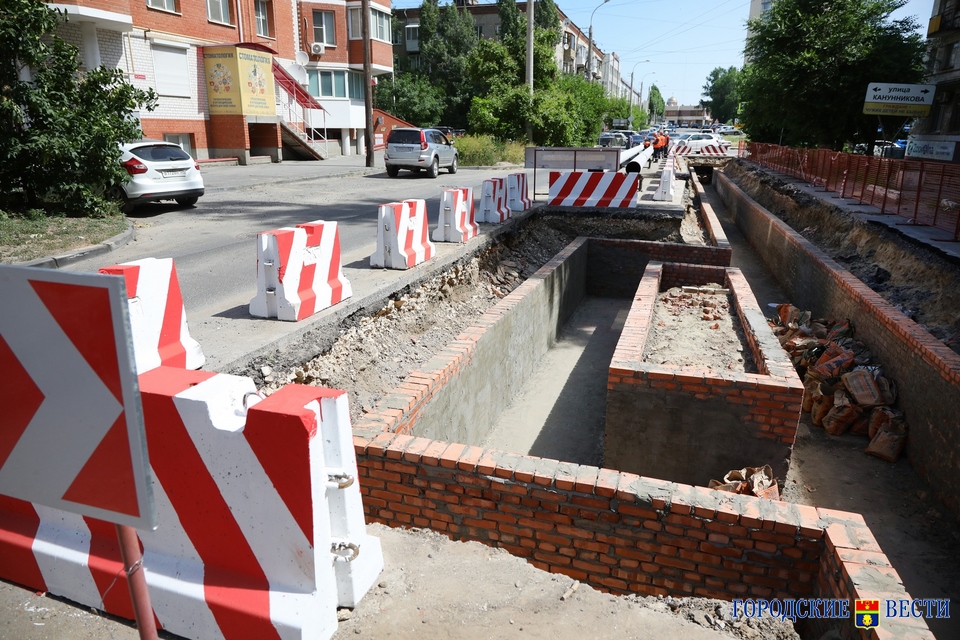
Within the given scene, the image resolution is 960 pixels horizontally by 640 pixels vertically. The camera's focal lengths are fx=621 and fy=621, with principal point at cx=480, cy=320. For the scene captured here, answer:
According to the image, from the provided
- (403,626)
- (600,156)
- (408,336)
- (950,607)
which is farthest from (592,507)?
(600,156)

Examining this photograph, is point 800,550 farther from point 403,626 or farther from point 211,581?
point 211,581

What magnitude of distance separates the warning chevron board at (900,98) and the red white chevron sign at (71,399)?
2233cm

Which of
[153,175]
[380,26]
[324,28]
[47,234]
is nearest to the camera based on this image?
[47,234]

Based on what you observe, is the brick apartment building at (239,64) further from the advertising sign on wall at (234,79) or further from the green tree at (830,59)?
the green tree at (830,59)

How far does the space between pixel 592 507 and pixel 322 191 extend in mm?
15444

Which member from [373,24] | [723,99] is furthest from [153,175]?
[723,99]

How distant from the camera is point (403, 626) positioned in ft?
8.46

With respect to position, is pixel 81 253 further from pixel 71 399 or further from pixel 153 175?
pixel 71 399

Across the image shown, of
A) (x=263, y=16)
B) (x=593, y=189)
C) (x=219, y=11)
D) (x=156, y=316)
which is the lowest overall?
(x=156, y=316)

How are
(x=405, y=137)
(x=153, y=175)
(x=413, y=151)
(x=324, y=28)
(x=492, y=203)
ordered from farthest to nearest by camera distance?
(x=324, y=28)
(x=405, y=137)
(x=413, y=151)
(x=153, y=175)
(x=492, y=203)

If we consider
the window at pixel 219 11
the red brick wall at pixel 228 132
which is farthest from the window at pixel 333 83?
the red brick wall at pixel 228 132

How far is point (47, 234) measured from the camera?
9.46 meters

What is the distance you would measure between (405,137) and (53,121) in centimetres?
1322

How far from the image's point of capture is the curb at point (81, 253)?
8.12 meters
